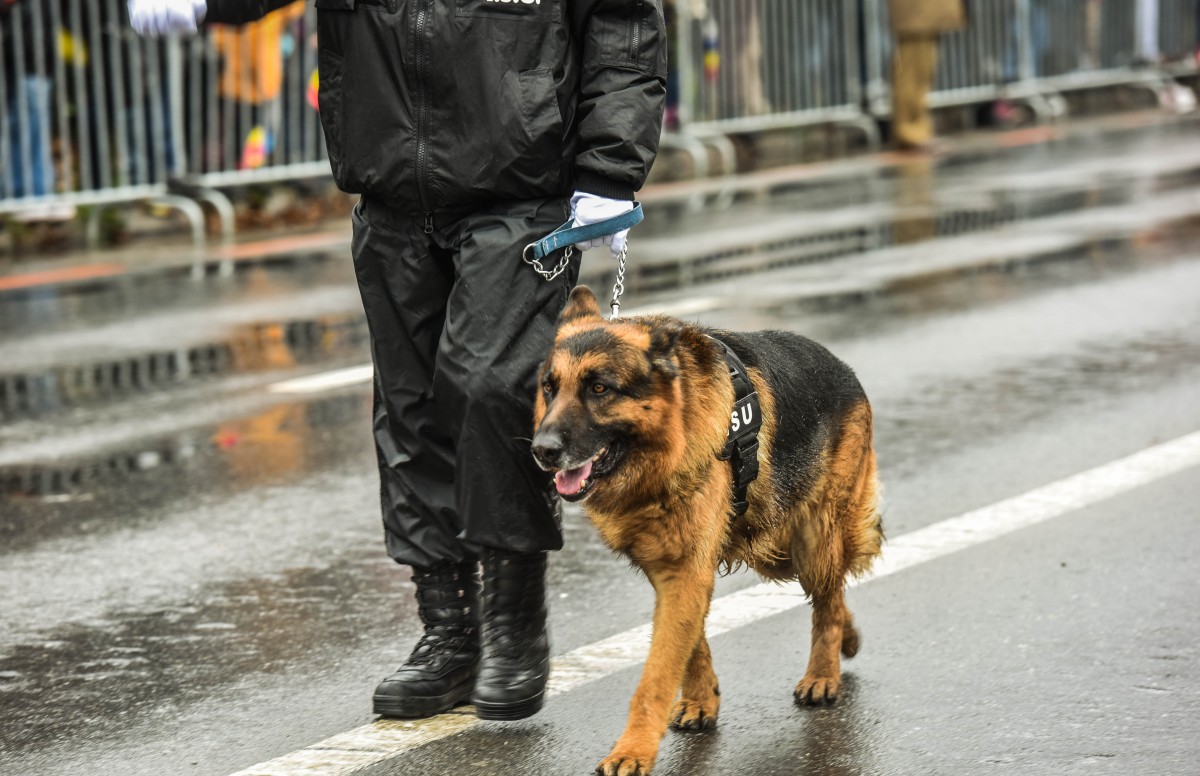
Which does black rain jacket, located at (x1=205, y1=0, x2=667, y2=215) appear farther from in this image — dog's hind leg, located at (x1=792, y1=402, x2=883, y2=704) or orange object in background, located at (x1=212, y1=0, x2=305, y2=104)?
orange object in background, located at (x1=212, y1=0, x2=305, y2=104)

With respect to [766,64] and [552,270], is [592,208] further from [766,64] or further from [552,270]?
[766,64]

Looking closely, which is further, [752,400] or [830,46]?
[830,46]

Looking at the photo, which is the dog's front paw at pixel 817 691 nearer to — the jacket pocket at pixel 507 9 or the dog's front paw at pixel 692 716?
the dog's front paw at pixel 692 716

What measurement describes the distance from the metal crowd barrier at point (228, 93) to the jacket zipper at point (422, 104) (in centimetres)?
951

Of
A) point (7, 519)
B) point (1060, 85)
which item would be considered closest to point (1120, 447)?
point (7, 519)

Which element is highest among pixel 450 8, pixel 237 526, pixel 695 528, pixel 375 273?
pixel 450 8

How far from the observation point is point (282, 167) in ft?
48.4

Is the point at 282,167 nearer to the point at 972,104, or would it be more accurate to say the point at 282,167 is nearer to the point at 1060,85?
the point at 972,104

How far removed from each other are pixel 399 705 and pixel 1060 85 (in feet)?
61.7

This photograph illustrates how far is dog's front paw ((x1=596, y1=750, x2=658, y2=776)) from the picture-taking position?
393 centimetres

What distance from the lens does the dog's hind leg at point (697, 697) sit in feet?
14.1

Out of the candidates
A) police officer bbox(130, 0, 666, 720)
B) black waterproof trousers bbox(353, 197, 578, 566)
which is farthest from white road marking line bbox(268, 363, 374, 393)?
police officer bbox(130, 0, 666, 720)

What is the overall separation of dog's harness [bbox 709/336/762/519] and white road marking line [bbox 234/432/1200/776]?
750 millimetres

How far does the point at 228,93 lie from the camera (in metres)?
14.3
